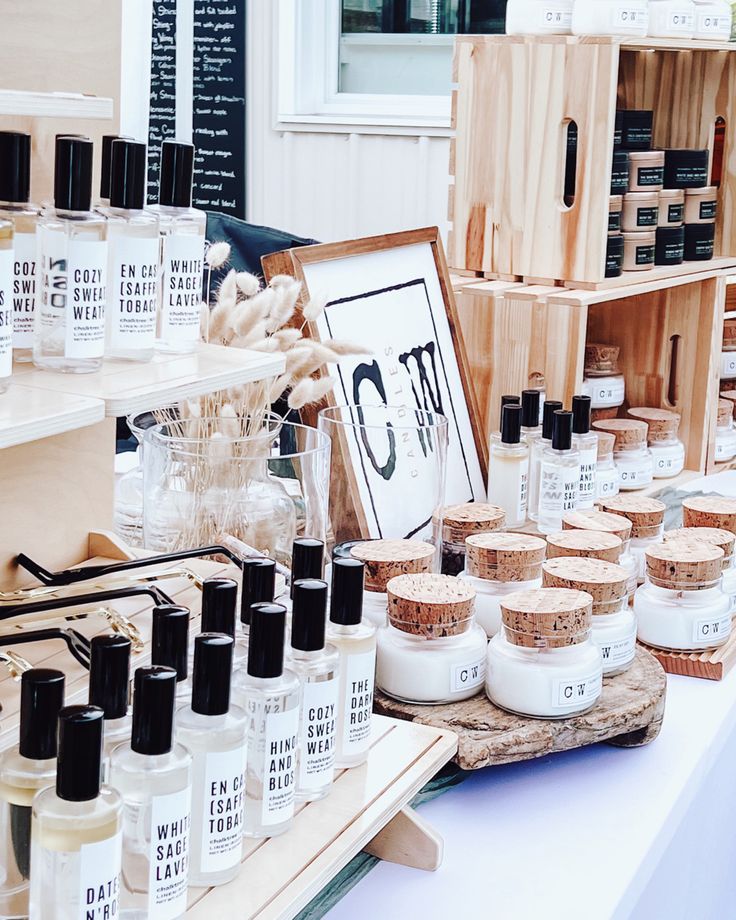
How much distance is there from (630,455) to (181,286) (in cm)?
106

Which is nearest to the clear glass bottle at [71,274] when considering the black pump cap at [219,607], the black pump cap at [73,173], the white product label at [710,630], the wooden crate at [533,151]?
the black pump cap at [73,173]

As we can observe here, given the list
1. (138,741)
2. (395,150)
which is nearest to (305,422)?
(138,741)

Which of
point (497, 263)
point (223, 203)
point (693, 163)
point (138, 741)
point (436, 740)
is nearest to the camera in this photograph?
point (138, 741)

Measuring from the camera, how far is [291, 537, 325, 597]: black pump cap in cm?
87

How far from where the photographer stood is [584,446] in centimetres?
158

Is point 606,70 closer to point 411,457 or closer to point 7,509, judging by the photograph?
point 411,457

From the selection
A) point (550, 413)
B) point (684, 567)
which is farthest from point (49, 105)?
point (550, 413)

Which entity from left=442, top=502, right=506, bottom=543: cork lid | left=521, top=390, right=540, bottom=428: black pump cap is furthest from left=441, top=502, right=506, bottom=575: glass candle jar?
left=521, top=390, right=540, bottom=428: black pump cap

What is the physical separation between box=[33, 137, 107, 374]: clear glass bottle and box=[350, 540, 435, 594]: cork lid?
40 centimetres

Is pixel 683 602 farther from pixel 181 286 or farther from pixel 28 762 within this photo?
pixel 28 762

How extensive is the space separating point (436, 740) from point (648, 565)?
0.42 meters

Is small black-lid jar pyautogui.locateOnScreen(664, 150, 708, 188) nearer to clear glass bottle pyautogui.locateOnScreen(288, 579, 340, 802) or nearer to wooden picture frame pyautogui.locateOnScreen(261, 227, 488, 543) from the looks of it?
wooden picture frame pyautogui.locateOnScreen(261, 227, 488, 543)

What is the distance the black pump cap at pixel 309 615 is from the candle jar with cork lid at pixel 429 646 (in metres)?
0.23

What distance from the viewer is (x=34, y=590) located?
3.20 ft
